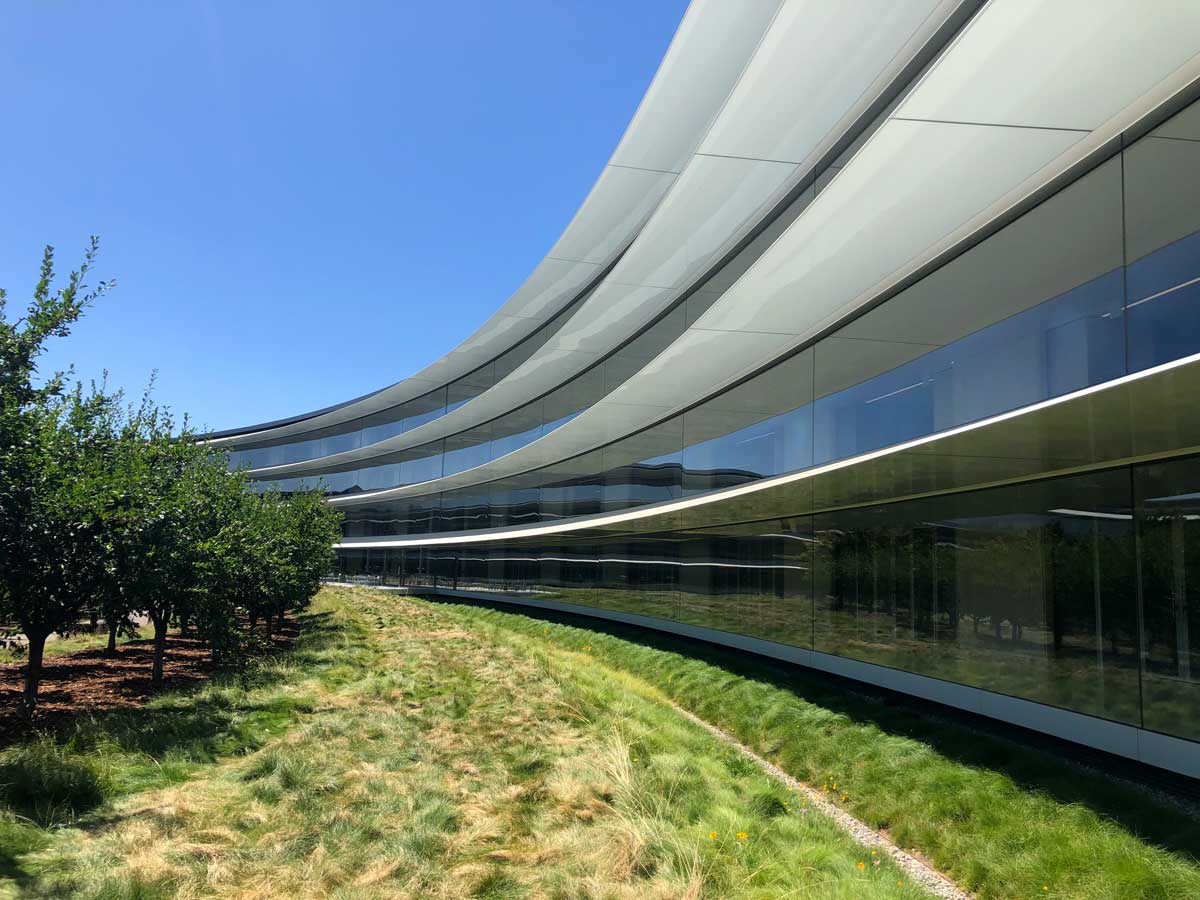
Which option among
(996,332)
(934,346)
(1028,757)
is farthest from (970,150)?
(1028,757)

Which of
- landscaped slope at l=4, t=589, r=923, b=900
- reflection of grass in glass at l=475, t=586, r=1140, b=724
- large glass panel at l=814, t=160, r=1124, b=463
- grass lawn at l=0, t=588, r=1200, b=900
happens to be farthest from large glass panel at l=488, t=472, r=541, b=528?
large glass panel at l=814, t=160, r=1124, b=463

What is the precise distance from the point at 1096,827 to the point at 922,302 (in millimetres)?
Result: 7151

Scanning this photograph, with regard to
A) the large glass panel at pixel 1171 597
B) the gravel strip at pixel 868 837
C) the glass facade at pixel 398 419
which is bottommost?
the gravel strip at pixel 868 837

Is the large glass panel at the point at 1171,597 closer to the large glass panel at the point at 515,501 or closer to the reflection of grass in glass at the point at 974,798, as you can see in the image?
the reflection of grass in glass at the point at 974,798

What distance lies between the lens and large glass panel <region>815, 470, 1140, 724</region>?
9.38m

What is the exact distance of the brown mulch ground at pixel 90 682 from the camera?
10.4 m

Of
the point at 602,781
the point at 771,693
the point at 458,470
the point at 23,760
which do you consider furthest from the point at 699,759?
the point at 458,470

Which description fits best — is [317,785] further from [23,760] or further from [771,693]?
[771,693]

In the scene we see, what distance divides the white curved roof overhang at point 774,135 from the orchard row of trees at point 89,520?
34.3 ft

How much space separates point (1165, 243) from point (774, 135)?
8448mm

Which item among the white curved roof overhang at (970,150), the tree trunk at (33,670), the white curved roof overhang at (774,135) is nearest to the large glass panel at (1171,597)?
the white curved roof overhang at (970,150)

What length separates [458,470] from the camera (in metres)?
39.9

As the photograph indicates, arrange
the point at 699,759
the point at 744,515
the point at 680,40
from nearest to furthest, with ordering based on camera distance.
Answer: the point at 699,759
the point at 680,40
the point at 744,515

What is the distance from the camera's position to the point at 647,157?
19.1 metres
